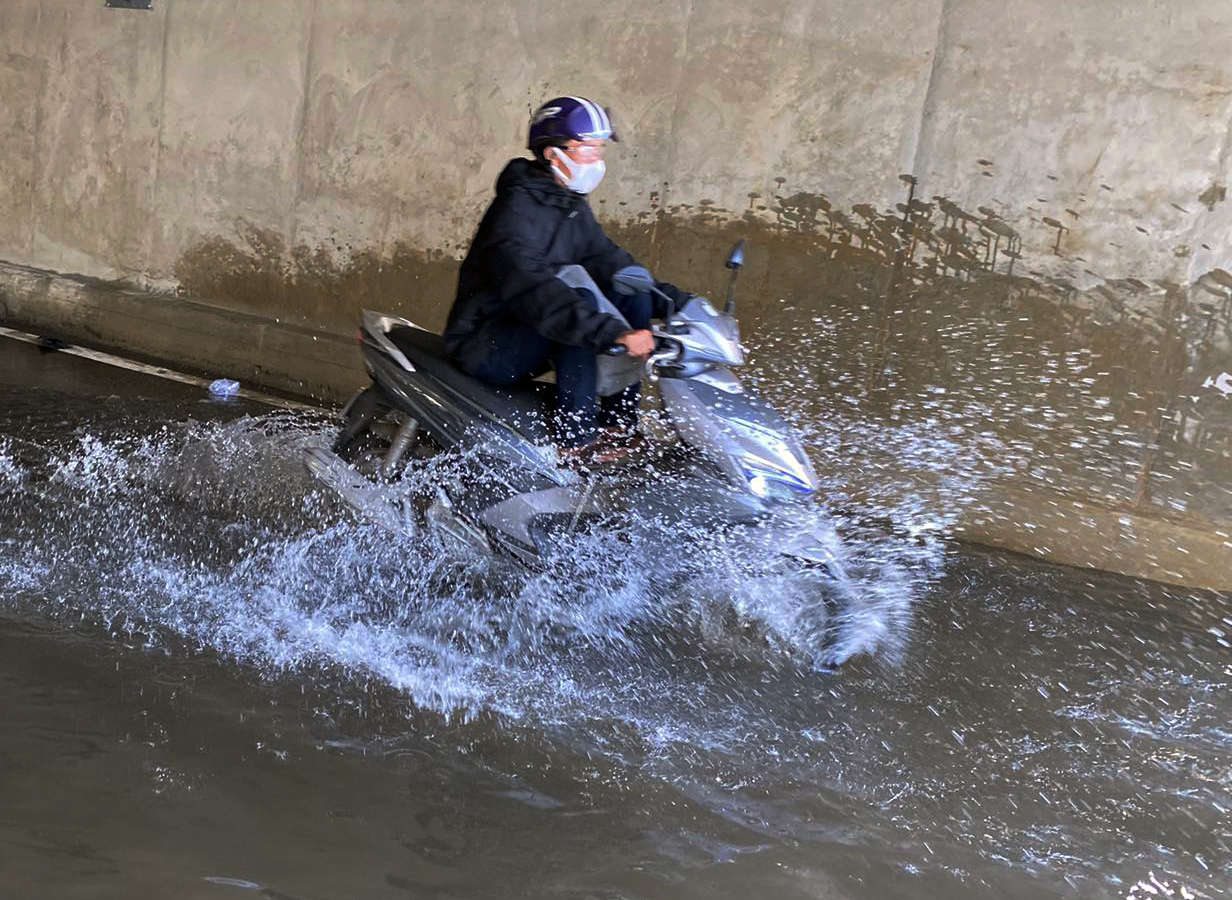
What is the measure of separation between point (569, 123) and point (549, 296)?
0.60 metres

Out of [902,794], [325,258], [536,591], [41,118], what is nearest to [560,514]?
[536,591]

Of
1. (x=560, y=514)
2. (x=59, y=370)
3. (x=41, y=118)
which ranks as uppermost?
(x=41, y=118)

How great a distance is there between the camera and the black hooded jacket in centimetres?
358

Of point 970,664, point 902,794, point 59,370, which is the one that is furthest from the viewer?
point 59,370

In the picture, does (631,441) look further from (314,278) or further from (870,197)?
(314,278)

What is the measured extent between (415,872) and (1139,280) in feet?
14.7

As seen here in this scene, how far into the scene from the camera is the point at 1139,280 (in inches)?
210

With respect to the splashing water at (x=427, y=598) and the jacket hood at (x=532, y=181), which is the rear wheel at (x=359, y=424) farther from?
the jacket hood at (x=532, y=181)

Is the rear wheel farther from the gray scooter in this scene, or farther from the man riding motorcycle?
the man riding motorcycle

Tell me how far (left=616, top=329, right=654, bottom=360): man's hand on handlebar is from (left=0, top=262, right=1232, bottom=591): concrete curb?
8.95 feet

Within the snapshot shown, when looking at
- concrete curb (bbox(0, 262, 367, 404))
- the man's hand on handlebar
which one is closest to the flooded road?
the man's hand on handlebar

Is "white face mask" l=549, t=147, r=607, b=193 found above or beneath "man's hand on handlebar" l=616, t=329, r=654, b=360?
above

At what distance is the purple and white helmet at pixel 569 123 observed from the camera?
3.69 metres

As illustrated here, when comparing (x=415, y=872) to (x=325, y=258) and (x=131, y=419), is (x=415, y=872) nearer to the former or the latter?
(x=131, y=419)
